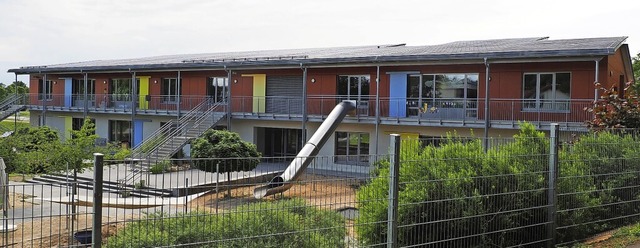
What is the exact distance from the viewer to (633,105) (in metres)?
13.1

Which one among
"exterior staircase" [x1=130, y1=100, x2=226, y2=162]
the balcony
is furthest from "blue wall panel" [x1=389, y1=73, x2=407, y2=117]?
the balcony

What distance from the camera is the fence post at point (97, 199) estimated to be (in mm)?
4234

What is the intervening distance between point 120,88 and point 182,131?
10.8 m

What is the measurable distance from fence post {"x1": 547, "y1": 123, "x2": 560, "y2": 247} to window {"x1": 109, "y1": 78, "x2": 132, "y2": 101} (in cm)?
3049

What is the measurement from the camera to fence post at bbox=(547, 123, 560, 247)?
781 centimetres

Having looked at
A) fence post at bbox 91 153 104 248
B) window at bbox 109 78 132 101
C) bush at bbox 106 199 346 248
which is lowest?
bush at bbox 106 199 346 248

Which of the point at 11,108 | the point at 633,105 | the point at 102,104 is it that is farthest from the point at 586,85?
the point at 11,108

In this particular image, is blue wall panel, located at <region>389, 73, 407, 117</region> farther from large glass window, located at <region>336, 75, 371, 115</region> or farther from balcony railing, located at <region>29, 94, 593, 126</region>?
large glass window, located at <region>336, 75, 371, 115</region>

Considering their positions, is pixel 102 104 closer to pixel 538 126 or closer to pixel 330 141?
pixel 330 141

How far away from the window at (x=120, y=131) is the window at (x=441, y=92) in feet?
58.1

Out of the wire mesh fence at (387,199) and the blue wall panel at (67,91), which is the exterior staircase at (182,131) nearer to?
the blue wall panel at (67,91)

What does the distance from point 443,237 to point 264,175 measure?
211 cm

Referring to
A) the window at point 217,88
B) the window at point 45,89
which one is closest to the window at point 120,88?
the window at point 45,89

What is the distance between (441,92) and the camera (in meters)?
24.5
